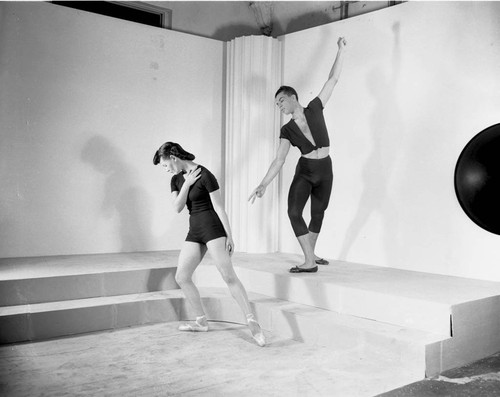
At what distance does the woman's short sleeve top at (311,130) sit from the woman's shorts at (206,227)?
125 centimetres

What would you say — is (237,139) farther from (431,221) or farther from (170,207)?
(431,221)

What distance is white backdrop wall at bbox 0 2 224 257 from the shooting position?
18.0 feet

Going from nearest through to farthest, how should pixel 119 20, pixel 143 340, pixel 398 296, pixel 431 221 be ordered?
pixel 398 296 → pixel 143 340 → pixel 431 221 → pixel 119 20

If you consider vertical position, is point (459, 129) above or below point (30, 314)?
above

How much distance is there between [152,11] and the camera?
259 inches

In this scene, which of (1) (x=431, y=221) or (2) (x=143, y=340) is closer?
(2) (x=143, y=340)

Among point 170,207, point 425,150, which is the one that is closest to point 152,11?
point 170,207

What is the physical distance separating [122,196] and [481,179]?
398cm

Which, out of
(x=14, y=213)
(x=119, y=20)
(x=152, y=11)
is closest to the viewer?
(x=14, y=213)

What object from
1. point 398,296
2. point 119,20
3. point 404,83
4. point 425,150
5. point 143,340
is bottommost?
point 143,340

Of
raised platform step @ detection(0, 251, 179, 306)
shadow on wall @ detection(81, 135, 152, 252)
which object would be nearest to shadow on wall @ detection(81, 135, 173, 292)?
shadow on wall @ detection(81, 135, 152, 252)

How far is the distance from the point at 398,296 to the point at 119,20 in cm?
457

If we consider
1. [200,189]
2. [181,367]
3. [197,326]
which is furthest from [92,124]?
[181,367]

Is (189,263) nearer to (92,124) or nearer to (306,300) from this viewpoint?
(306,300)
